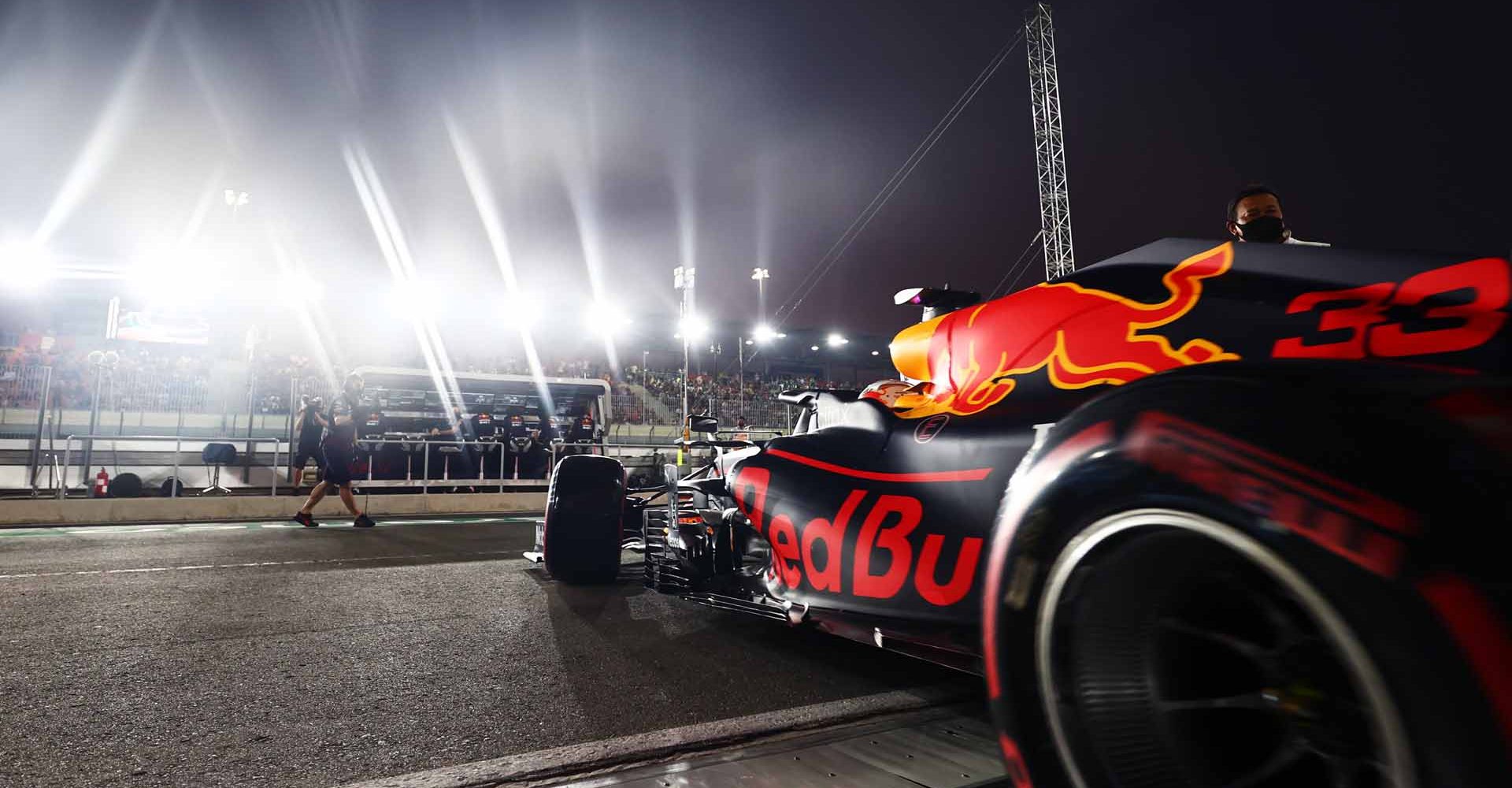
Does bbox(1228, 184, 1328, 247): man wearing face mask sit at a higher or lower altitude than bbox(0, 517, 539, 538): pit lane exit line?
higher

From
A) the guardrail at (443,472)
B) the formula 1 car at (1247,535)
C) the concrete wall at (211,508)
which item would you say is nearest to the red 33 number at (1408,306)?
the formula 1 car at (1247,535)

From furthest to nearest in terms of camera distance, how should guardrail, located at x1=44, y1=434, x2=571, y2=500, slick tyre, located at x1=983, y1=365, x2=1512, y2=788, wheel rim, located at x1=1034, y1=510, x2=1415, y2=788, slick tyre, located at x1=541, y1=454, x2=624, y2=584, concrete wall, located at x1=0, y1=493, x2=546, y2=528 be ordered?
1. guardrail, located at x1=44, y1=434, x2=571, y2=500
2. concrete wall, located at x1=0, y1=493, x2=546, y2=528
3. slick tyre, located at x1=541, y1=454, x2=624, y2=584
4. wheel rim, located at x1=1034, y1=510, x2=1415, y2=788
5. slick tyre, located at x1=983, y1=365, x2=1512, y2=788

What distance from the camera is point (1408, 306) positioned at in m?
1.41

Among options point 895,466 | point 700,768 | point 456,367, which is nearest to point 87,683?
point 700,768

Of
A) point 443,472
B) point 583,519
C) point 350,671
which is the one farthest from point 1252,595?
point 443,472

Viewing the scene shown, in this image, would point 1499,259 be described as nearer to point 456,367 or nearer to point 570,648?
point 570,648

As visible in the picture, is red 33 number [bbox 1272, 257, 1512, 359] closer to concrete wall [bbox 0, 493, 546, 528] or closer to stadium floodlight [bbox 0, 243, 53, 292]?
concrete wall [bbox 0, 493, 546, 528]

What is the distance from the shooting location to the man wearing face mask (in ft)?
7.54

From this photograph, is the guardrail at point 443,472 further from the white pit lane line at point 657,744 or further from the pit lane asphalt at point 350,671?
the white pit lane line at point 657,744

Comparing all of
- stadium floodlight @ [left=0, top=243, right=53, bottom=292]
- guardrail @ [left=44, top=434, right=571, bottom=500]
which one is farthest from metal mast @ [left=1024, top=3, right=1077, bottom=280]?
stadium floodlight @ [left=0, top=243, right=53, bottom=292]

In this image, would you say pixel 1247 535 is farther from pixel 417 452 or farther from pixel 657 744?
pixel 417 452

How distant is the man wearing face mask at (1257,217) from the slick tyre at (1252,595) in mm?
1673

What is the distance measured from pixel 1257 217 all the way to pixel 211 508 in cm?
1045

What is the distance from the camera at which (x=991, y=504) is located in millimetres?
1737
